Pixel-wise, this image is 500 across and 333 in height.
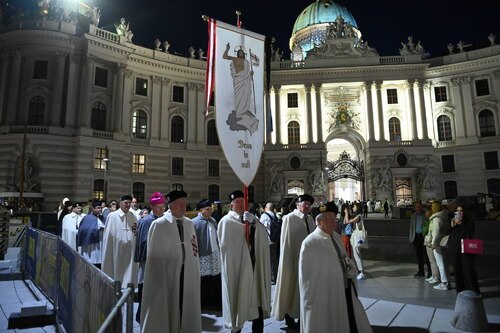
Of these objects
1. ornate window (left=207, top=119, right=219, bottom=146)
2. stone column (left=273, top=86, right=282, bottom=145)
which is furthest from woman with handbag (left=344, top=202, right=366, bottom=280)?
ornate window (left=207, top=119, right=219, bottom=146)

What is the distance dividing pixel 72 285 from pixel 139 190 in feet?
101

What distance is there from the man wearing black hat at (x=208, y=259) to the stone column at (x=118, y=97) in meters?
29.0

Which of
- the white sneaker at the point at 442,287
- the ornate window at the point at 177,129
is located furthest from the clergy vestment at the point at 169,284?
the ornate window at the point at 177,129

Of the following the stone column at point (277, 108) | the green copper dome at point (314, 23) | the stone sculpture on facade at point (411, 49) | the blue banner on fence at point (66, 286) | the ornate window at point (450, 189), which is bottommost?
the blue banner on fence at point (66, 286)

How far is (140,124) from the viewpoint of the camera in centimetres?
3650

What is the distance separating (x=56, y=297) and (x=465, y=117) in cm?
4205

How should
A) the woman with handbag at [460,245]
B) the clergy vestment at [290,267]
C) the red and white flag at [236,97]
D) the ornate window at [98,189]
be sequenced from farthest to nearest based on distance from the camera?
the ornate window at [98,189]
the woman with handbag at [460,245]
the red and white flag at [236,97]
the clergy vestment at [290,267]

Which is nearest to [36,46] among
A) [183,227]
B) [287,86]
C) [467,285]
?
[287,86]

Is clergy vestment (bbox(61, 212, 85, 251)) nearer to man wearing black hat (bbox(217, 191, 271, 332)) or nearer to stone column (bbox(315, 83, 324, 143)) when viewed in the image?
man wearing black hat (bbox(217, 191, 271, 332))

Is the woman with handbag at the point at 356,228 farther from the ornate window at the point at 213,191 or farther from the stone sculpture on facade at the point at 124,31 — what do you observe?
the stone sculpture on facade at the point at 124,31

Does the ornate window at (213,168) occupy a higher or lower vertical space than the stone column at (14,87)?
lower

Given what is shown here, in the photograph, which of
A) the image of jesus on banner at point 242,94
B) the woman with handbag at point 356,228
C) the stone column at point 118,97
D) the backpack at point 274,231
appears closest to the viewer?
the image of jesus on banner at point 242,94

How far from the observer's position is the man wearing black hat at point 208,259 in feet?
24.5

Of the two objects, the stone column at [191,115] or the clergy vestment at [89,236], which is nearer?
the clergy vestment at [89,236]
